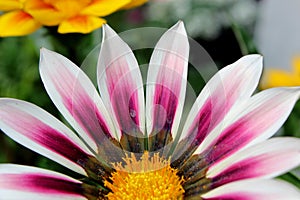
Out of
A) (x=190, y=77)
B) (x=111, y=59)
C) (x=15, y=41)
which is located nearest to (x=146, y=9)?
(x=15, y=41)

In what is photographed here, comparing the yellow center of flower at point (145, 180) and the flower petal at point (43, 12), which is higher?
the flower petal at point (43, 12)

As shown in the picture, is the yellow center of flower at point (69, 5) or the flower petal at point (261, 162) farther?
the yellow center of flower at point (69, 5)

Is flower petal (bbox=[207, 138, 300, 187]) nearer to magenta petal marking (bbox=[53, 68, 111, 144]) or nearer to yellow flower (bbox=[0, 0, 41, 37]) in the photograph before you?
magenta petal marking (bbox=[53, 68, 111, 144])

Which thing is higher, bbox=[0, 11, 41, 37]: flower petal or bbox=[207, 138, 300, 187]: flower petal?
bbox=[0, 11, 41, 37]: flower petal

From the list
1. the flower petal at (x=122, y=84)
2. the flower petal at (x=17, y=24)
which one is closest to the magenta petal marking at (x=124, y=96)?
the flower petal at (x=122, y=84)

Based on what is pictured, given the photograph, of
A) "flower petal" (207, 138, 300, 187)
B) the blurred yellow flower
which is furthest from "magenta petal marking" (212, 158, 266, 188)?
the blurred yellow flower

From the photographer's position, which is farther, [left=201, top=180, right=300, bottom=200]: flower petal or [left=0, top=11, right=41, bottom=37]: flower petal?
[left=0, top=11, right=41, bottom=37]: flower petal

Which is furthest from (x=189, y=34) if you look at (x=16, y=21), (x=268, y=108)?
(x=268, y=108)

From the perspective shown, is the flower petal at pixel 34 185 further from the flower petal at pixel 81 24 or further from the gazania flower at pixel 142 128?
the flower petal at pixel 81 24
